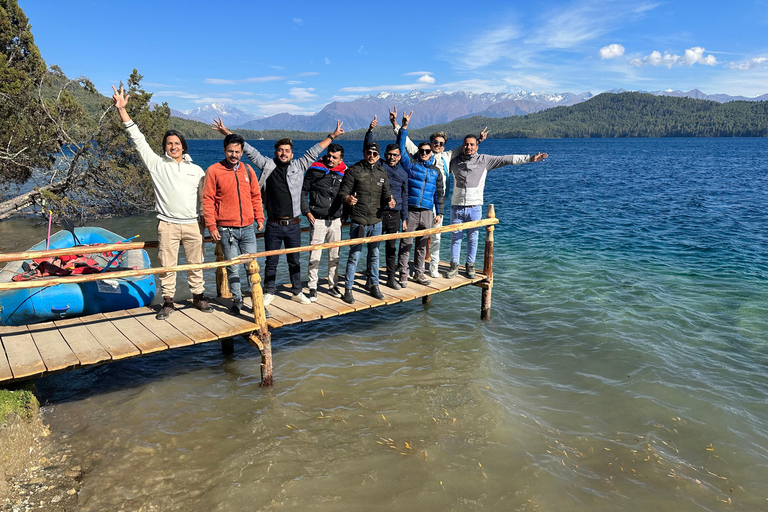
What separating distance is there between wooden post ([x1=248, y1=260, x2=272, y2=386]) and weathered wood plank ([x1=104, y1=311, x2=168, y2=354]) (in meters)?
1.28

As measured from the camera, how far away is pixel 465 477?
523 cm

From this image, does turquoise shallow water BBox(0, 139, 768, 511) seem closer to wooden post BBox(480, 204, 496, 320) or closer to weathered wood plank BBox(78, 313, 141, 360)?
wooden post BBox(480, 204, 496, 320)

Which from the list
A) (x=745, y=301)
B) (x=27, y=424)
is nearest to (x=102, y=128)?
(x=27, y=424)

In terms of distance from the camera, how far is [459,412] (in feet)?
21.5

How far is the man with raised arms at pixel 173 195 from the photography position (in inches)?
249

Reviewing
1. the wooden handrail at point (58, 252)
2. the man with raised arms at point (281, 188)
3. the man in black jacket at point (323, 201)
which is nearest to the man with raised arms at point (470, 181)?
the man in black jacket at point (323, 201)

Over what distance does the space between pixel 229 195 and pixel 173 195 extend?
778 millimetres

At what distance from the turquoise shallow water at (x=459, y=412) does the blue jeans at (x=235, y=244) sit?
168 cm

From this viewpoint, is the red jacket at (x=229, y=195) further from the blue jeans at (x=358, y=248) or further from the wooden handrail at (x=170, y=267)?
the blue jeans at (x=358, y=248)

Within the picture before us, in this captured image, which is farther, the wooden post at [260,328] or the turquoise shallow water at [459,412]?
the wooden post at [260,328]

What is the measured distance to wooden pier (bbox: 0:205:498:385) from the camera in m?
5.47

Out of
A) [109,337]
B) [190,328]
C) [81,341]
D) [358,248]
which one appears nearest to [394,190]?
[358,248]

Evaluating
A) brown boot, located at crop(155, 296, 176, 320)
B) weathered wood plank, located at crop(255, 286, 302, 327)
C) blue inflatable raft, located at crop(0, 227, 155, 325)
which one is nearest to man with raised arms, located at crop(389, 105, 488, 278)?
weathered wood plank, located at crop(255, 286, 302, 327)

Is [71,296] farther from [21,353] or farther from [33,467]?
[33,467]
